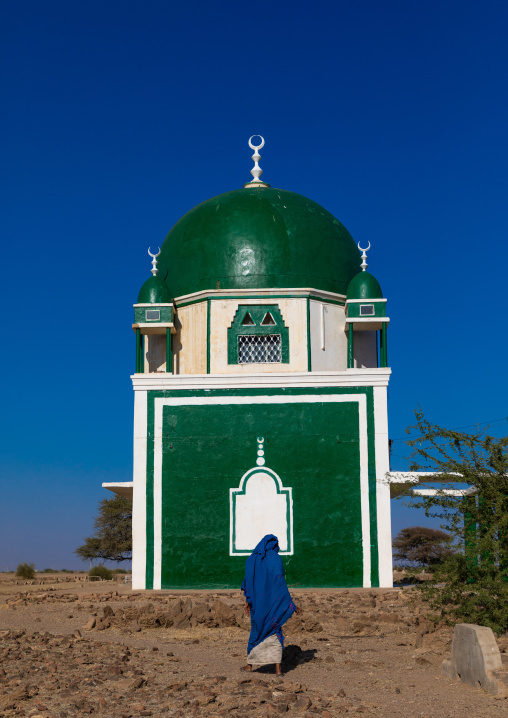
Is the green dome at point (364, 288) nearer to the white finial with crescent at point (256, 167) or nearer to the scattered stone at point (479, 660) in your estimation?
the white finial with crescent at point (256, 167)

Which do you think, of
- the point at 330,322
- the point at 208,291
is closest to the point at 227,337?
the point at 208,291

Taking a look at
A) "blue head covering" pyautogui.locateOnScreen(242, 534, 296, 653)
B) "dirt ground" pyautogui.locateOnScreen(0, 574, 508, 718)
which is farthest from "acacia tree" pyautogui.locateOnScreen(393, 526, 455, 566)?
"blue head covering" pyautogui.locateOnScreen(242, 534, 296, 653)

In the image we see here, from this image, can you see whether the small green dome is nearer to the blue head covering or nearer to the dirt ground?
the dirt ground

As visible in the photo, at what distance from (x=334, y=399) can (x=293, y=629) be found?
22.1ft

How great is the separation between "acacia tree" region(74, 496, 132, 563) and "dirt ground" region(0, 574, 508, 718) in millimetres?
23973

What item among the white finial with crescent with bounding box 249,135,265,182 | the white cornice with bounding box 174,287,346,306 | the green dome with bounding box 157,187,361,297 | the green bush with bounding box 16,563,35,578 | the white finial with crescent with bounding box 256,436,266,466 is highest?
the white finial with crescent with bounding box 249,135,265,182

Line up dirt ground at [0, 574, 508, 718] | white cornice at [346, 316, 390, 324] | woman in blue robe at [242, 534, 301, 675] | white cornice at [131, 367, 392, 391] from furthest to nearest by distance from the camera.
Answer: white cornice at [346, 316, 390, 324], white cornice at [131, 367, 392, 391], woman in blue robe at [242, 534, 301, 675], dirt ground at [0, 574, 508, 718]

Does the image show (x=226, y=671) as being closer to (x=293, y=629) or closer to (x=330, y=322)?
(x=293, y=629)

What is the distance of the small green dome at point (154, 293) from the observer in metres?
17.9

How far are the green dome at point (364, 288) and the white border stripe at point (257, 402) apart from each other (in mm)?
2483

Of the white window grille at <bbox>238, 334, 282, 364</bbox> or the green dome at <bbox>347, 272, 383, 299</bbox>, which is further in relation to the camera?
the white window grille at <bbox>238, 334, 282, 364</bbox>

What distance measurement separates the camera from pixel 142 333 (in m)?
18.0

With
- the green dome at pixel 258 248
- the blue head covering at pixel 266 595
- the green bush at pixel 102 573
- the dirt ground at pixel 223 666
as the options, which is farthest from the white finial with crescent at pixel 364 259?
the green bush at pixel 102 573

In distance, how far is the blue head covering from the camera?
7.51 meters
